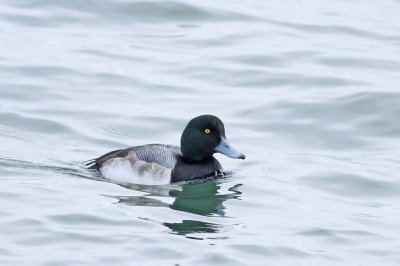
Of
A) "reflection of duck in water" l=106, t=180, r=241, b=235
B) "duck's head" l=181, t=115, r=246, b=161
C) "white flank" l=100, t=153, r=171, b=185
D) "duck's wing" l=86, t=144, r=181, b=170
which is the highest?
"duck's head" l=181, t=115, r=246, b=161

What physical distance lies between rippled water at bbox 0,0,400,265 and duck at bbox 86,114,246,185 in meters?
0.21

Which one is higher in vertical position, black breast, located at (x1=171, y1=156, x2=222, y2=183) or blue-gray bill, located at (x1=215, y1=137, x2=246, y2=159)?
blue-gray bill, located at (x1=215, y1=137, x2=246, y2=159)

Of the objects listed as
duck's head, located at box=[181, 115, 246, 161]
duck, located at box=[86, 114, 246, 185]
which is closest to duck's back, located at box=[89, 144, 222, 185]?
duck, located at box=[86, 114, 246, 185]

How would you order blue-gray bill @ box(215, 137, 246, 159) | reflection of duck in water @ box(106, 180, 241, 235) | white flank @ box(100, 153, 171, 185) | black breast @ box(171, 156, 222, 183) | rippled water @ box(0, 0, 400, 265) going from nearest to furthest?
1. rippled water @ box(0, 0, 400, 265)
2. reflection of duck in water @ box(106, 180, 241, 235)
3. white flank @ box(100, 153, 171, 185)
4. black breast @ box(171, 156, 222, 183)
5. blue-gray bill @ box(215, 137, 246, 159)

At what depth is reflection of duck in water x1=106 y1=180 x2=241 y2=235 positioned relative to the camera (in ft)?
35.3

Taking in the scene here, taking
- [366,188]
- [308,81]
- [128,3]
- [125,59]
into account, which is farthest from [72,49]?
[366,188]

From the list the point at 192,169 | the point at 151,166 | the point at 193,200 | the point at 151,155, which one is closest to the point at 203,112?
the point at 192,169

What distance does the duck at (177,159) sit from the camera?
1277 centimetres

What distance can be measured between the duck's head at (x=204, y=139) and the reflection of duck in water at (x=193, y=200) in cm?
43

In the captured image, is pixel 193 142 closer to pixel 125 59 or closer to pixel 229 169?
pixel 229 169

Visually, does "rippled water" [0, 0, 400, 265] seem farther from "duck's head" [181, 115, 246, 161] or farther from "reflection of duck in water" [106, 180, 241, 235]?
"duck's head" [181, 115, 246, 161]

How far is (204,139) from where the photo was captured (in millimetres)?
13078

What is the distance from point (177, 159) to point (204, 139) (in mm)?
421

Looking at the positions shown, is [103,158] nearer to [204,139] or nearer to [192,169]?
[192,169]
